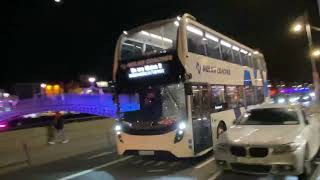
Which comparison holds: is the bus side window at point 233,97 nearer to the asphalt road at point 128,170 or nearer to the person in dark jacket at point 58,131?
the asphalt road at point 128,170

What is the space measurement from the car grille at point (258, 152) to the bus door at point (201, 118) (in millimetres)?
3069

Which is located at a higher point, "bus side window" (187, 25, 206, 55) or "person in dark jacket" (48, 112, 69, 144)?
"bus side window" (187, 25, 206, 55)

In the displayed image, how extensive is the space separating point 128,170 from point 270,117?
13.4 ft

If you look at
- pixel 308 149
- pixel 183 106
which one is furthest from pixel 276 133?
pixel 183 106

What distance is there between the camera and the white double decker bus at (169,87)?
1196cm

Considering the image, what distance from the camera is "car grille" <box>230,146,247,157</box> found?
921 centimetres

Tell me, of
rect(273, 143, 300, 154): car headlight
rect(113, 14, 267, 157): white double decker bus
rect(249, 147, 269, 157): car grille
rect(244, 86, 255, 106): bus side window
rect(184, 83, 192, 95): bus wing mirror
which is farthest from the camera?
rect(244, 86, 255, 106): bus side window

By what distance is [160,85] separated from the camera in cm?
1234

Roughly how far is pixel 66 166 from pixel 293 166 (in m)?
7.73

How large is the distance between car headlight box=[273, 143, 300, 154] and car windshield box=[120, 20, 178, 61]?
4.50 m

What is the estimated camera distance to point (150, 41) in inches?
517

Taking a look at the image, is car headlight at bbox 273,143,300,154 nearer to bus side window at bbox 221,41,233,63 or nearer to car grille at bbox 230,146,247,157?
car grille at bbox 230,146,247,157

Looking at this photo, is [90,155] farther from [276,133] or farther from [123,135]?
[276,133]

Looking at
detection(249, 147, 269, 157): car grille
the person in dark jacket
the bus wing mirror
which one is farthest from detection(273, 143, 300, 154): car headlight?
the person in dark jacket
